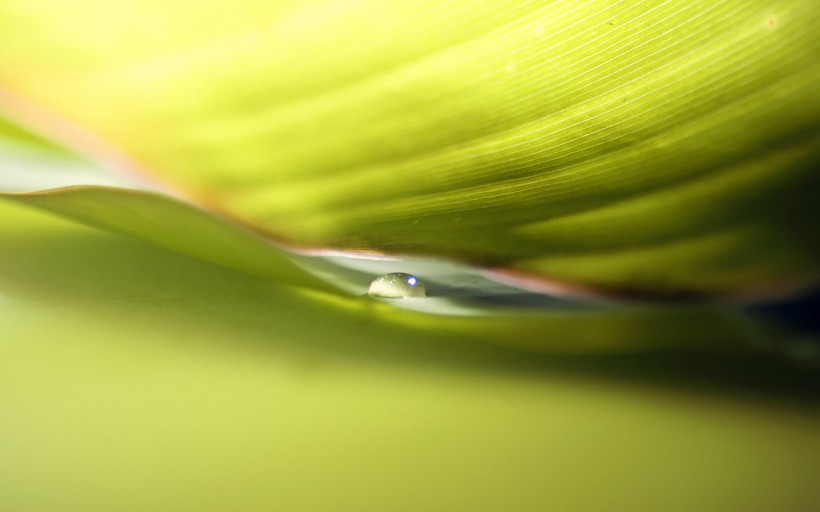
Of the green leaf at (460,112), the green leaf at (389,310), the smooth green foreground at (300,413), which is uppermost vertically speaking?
the green leaf at (460,112)

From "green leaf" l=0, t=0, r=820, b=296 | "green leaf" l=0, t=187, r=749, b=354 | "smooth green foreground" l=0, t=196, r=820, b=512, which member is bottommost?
"smooth green foreground" l=0, t=196, r=820, b=512

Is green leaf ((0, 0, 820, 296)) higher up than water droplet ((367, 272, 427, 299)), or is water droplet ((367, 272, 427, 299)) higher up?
green leaf ((0, 0, 820, 296))

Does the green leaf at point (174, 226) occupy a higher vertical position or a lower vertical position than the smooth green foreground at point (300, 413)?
higher

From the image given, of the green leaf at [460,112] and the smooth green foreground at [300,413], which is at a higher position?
the green leaf at [460,112]

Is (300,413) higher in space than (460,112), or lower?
lower

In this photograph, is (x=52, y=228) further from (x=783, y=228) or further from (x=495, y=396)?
(x=783, y=228)
